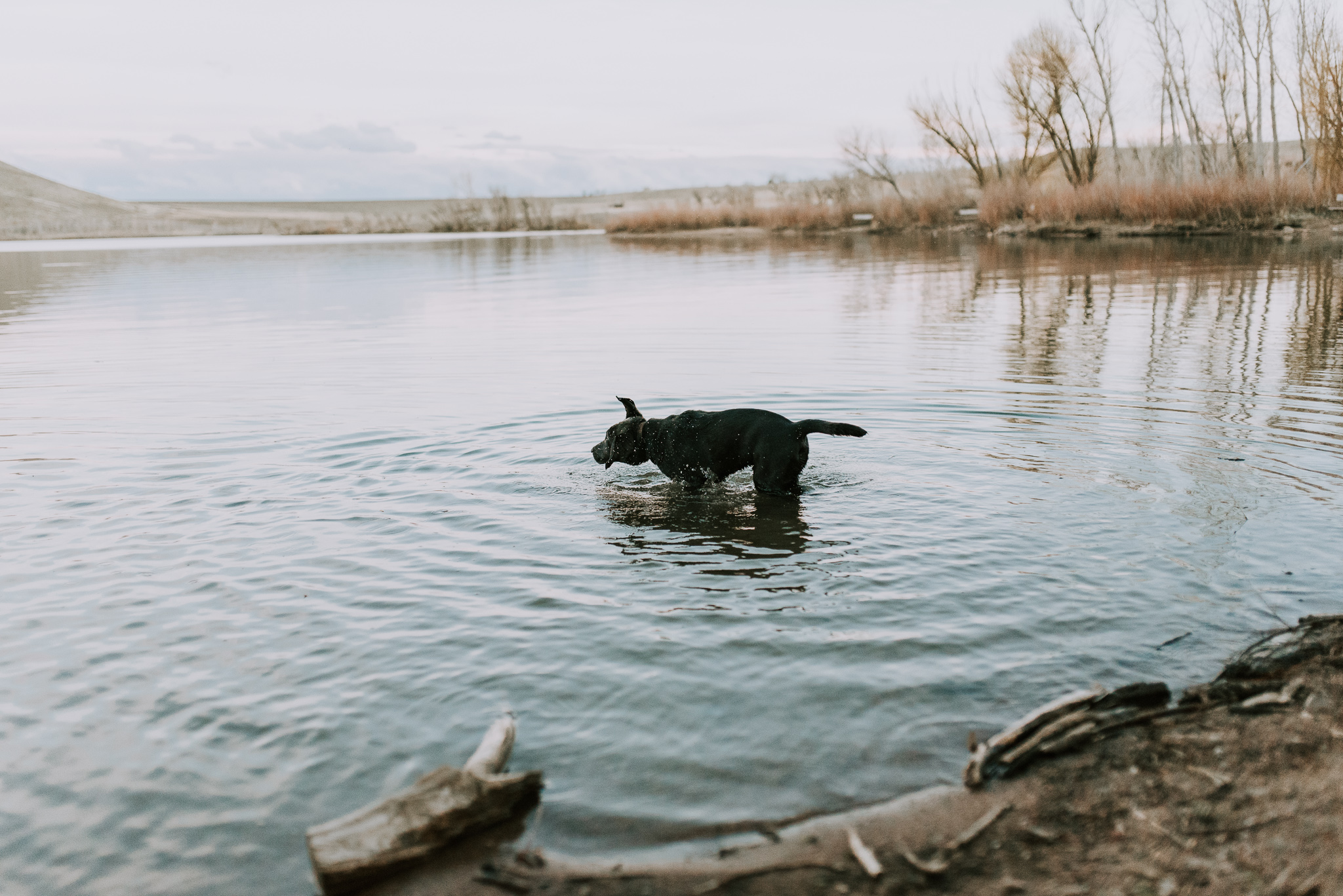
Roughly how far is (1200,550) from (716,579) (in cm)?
326

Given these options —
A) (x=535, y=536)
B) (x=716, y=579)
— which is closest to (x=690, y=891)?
(x=716, y=579)

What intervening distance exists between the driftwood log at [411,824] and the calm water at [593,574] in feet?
0.89

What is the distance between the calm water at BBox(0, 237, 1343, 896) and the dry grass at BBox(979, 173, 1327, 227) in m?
26.1

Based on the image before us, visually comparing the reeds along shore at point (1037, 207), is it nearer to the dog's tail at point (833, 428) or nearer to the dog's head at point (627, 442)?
the dog's tail at point (833, 428)

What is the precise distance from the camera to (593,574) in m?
6.55

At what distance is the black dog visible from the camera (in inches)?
312

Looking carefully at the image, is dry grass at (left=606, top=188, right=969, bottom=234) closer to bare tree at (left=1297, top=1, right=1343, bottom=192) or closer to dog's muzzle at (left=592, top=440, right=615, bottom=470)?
bare tree at (left=1297, top=1, right=1343, bottom=192)

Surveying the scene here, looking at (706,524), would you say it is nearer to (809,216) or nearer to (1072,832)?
(1072,832)

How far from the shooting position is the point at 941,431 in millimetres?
10203

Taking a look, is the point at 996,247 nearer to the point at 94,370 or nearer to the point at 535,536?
the point at 94,370

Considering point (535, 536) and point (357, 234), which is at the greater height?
point (357, 234)

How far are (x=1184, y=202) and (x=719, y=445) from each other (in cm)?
3868

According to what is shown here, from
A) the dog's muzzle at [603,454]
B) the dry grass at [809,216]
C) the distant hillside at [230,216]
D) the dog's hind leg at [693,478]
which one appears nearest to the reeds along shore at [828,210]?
the dry grass at [809,216]

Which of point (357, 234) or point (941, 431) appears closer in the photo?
point (941, 431)
